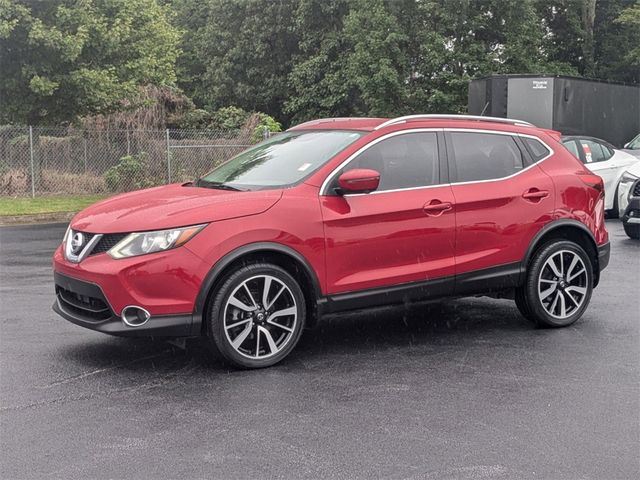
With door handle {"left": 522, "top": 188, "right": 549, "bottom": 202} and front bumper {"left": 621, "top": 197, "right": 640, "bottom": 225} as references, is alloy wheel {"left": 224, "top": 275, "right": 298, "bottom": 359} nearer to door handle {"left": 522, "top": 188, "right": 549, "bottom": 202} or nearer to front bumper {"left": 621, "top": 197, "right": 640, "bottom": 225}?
door handle {"left": 522, "top": 188, "right": 549, "bottom": 202}

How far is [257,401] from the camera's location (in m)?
4.93

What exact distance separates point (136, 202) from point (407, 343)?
2349 mm

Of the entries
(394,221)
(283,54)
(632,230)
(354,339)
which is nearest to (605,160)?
(632,230)

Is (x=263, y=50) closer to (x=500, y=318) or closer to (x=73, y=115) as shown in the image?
(x=73, y=115)

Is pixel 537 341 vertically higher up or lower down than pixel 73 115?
lower down

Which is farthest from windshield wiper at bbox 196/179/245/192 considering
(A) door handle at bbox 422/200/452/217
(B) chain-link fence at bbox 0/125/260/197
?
(B) chain-link fence at bbox 0/125/260/197

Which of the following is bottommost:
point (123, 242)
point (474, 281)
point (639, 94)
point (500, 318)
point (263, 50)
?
point (500, 318)

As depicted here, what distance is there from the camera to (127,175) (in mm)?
21594

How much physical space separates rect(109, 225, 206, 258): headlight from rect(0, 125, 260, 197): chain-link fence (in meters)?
15.0

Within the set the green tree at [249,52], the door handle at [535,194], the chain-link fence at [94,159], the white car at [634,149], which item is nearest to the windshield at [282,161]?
the door handle at [535,194]

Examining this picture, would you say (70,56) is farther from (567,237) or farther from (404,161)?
(567,237)

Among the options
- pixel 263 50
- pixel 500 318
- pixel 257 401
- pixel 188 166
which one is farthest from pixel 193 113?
pixel 257 401

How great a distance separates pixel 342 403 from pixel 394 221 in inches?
63.9

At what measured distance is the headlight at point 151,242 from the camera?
528cm
